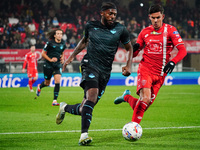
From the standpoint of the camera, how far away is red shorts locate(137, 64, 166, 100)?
6754 mm

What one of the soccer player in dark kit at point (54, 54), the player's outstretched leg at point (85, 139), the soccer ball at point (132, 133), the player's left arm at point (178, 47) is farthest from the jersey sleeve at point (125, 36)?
the soccer player in dark kit at point (54, 54)

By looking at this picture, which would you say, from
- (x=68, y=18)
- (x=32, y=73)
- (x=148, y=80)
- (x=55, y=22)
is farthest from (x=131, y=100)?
(x=68, y=18)

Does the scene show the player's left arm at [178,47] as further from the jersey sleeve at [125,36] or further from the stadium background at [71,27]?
the stadium background at [71,27]

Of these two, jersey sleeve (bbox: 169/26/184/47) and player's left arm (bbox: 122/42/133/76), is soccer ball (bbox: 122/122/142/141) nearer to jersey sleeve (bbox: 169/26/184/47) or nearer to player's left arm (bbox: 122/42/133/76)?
player's left arm (bbox: 122/42/133/76)

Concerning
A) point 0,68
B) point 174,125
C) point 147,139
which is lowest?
point 0,68

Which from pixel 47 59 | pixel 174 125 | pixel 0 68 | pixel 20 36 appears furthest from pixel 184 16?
pixel 174 125

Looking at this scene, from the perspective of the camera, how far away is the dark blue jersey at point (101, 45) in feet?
19.6

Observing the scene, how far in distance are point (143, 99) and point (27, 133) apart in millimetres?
2066

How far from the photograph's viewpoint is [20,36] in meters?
25.6

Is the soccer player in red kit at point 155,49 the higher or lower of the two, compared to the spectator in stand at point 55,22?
higher

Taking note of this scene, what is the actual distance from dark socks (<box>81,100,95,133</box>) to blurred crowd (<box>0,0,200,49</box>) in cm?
1912

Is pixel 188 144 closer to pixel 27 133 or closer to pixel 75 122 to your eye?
pixel 27 133

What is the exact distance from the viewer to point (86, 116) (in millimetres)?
5621

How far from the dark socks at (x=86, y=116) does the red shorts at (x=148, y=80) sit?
1.33 meters
